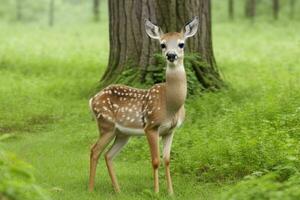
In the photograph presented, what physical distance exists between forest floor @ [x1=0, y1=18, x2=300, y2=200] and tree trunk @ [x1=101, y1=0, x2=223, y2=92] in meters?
0.65

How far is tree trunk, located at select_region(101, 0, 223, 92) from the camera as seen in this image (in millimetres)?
14227

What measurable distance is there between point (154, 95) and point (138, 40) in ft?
19.5

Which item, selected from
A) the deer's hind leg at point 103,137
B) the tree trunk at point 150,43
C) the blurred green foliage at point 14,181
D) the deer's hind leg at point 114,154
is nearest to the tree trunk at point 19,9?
the tree trunk at point 150,43

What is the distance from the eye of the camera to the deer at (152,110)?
854cm

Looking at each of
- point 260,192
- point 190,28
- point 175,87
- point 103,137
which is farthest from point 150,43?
point 260,192

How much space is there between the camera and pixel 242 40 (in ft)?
102

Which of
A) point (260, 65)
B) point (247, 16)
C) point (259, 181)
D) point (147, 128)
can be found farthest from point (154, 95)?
point (247, 16)

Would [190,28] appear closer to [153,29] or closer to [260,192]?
[153,29]

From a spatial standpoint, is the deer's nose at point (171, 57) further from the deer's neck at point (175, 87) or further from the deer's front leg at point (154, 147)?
the deer's front leg at point (154, 147)

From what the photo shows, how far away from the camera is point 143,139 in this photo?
11492mm

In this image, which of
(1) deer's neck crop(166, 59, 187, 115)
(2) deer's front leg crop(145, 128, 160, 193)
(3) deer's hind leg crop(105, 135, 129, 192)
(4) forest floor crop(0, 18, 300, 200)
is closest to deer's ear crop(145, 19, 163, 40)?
(1) deer's neck crop(166, 59, 187, 115)

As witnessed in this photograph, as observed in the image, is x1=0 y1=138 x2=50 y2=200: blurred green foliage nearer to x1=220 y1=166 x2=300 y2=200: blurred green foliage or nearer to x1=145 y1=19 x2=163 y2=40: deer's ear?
x1=220 y1=166 x2=300 y2=200: blurred green foliage

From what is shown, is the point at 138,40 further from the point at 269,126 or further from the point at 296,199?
the point at 296,199

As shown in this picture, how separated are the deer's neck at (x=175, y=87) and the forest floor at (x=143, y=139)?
0.92m
